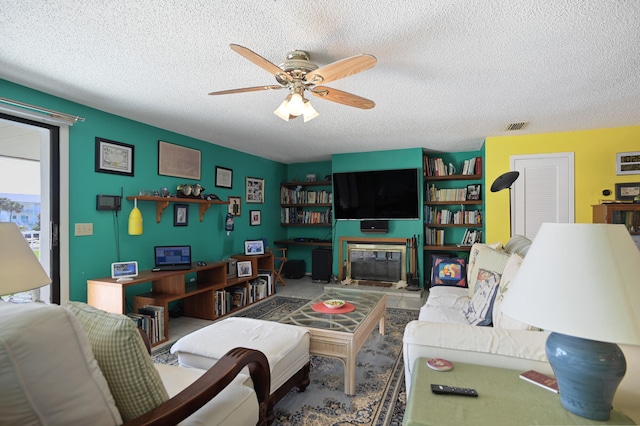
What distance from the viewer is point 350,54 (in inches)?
80.7

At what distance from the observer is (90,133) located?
9.85 ft

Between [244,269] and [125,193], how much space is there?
168cm

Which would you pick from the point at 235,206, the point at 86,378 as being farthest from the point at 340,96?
the point at 235,206

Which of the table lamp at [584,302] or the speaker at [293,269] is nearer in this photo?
the table lamp at [584,302]

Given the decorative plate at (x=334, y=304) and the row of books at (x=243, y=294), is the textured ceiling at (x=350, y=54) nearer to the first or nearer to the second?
the decorative plate at (x=334, y=304)

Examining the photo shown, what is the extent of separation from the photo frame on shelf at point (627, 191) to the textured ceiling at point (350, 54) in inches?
31.2

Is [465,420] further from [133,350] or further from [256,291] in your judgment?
[256,291]

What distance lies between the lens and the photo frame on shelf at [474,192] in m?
5.06

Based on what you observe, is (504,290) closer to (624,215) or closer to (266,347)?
(266,347)

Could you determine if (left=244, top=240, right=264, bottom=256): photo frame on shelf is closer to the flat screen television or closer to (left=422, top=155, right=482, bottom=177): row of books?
the flat screen television

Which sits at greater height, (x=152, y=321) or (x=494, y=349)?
(x=494, y=349)

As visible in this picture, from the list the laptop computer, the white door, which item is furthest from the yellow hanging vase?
the white door

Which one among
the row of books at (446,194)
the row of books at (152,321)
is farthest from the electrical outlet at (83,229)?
the row of books at (446,194)

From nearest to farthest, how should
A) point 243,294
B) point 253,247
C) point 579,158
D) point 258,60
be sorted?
point 258,60 → point 579,158 → point 243,294 → point 253,247
